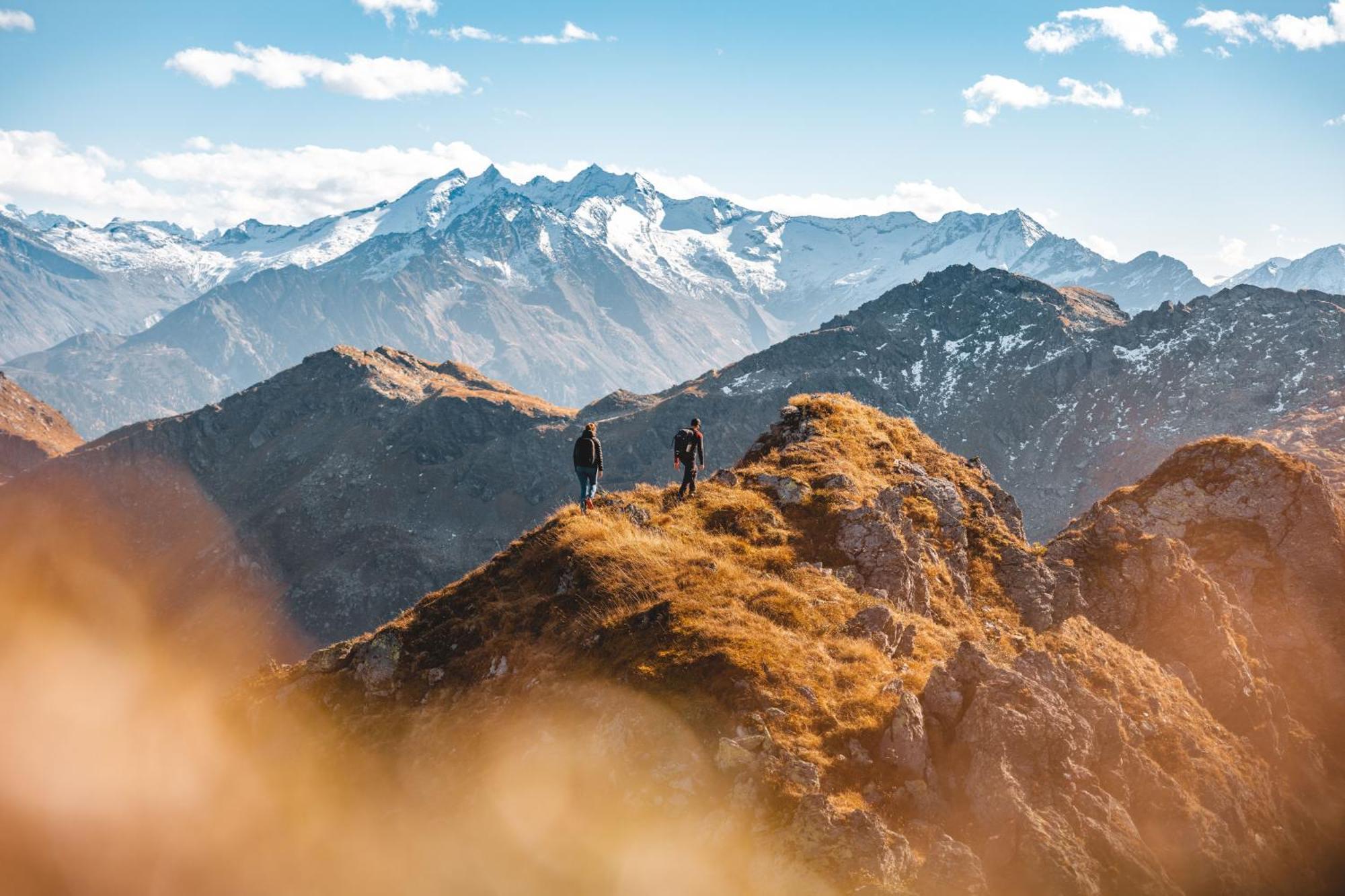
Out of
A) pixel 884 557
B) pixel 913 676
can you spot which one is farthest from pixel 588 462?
pixel 913 676

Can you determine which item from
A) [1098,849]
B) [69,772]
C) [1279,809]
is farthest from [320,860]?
[1279,809]

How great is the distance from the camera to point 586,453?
30.0m

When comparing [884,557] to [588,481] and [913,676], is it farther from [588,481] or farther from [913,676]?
[588,481]

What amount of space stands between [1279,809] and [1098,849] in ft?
30.4

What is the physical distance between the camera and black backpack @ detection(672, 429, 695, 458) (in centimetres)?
2988

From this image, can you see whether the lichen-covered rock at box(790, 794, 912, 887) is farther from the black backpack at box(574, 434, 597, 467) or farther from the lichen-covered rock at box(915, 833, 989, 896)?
the black backpack at box(574, 434, 597, 467)

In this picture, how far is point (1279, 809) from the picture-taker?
21422mm

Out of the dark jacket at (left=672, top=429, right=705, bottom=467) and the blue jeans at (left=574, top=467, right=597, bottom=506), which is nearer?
the dark jacket at (left=672, top=429, right=705, bottom=467)

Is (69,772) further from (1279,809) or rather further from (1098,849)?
(1279,809)

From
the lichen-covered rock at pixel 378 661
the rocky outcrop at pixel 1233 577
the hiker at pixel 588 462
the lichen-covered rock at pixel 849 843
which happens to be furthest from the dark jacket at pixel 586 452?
the lichen-covered rock at pixel 849 843

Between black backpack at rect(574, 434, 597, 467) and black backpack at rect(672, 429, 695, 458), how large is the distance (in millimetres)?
2874

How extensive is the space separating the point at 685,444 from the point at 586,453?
3.52 meters

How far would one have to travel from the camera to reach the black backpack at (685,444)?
29.9m

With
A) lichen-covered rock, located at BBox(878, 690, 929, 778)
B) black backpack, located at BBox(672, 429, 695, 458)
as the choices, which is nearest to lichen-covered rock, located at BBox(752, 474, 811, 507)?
black backpack, located at BBox(672, 429, 695, 458)
